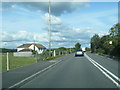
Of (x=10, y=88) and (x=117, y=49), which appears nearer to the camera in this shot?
(x=10, y=88)

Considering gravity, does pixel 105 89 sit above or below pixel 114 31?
below

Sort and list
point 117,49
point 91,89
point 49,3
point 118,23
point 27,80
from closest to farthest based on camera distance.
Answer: point 91,89 < point 27,80 < point 117,49 < point 49,3 < point 118,23

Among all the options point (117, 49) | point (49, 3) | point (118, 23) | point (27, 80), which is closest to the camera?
point (27, 80)

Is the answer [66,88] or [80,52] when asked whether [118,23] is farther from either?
[66,88]

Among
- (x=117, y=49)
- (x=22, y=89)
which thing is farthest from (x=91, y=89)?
(x=117, y=49)

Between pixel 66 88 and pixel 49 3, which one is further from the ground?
pixel 49 3

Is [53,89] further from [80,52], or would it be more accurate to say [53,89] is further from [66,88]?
[80,52]

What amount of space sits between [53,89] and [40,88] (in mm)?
629

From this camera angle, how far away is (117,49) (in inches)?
1393

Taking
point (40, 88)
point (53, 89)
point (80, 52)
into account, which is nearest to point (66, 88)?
point (53, 89)

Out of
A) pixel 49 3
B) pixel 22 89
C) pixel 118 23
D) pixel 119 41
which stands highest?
pixel 49 3

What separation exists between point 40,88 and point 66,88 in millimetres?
1098

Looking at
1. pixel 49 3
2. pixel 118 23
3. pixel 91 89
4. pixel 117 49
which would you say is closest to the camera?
pixel 91 89

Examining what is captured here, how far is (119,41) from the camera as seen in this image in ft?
117
